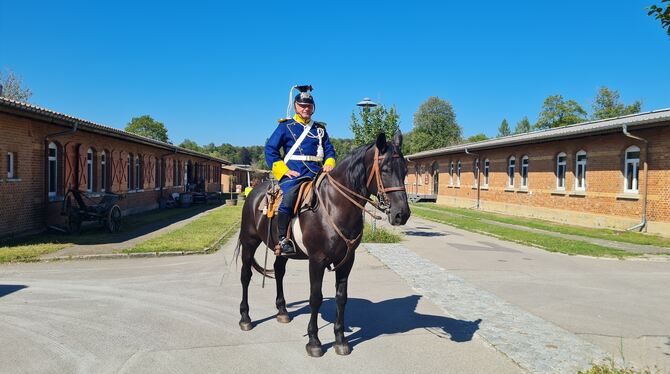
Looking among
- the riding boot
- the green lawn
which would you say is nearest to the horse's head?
the riding boot

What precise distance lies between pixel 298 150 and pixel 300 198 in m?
0.62

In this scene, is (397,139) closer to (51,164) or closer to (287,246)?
(287,246)

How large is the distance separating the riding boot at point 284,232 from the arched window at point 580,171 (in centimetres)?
1926

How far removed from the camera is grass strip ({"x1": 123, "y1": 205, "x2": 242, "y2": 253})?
1101cm

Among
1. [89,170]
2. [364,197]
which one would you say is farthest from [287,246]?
[89,170]

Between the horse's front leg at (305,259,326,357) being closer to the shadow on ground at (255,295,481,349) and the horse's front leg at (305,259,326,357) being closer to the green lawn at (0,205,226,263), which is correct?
the shadow on ground at (255,295,481,349)

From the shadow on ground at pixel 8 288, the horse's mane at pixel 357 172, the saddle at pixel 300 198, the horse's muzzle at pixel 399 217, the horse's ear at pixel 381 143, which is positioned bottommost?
the shadow on ground at pixel 8 288

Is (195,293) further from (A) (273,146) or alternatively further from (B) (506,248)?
(B) (506,248)

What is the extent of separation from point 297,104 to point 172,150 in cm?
2386

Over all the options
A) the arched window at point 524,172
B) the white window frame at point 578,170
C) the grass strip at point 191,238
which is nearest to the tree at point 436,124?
the arched window at point 524,172

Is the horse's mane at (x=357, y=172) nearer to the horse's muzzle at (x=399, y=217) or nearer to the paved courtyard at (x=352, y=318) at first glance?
the horse's muzzle at (x=399, y=217)

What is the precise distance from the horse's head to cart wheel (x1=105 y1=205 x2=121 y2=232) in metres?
12.2

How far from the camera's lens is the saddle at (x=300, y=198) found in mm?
4730

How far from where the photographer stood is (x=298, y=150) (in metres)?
5.07
